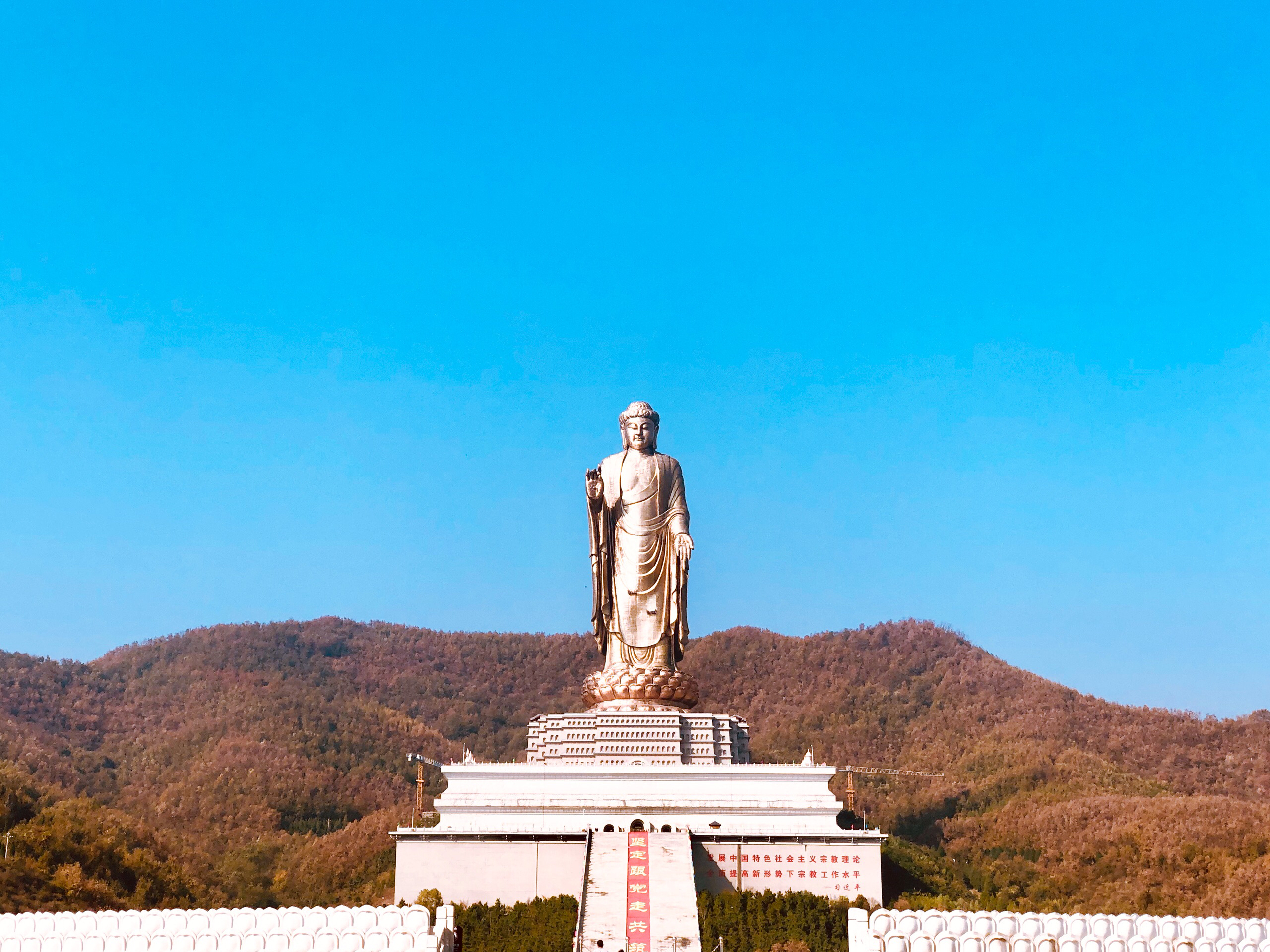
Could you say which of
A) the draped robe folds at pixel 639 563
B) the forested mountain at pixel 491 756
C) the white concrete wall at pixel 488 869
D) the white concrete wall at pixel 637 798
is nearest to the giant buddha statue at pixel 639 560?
the draped robe folds at pixel 639 563

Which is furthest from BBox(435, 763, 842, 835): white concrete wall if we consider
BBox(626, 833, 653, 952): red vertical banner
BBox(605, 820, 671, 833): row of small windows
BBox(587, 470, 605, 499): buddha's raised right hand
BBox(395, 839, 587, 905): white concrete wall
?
BBox(587, 470, 605, 499): buddha's raised right hand

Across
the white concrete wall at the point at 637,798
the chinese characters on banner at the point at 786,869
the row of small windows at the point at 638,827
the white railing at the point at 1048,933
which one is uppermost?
the white concrete wall at the point at 637,798

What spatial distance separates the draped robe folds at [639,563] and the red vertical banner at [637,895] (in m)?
5.02

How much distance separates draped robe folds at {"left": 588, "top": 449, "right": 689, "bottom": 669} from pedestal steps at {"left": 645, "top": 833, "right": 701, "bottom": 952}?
493 cm

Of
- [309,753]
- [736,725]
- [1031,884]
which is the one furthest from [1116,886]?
[309,753]

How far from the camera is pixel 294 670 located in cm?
4753

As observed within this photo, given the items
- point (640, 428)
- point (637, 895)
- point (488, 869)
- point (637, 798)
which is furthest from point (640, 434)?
point (637, 895)

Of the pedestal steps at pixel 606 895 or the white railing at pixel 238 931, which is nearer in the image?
the white railing at pixel 238 931

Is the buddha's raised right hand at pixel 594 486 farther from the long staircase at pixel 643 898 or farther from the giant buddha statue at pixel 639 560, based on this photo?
the long staircase at pixel 643 898

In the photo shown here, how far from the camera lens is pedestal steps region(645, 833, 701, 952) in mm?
15070

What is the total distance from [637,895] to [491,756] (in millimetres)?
25607

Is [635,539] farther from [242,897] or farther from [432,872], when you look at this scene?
[242,897]

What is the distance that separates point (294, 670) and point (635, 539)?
26932 millimetres

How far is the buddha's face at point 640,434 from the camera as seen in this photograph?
2369 centimetres
